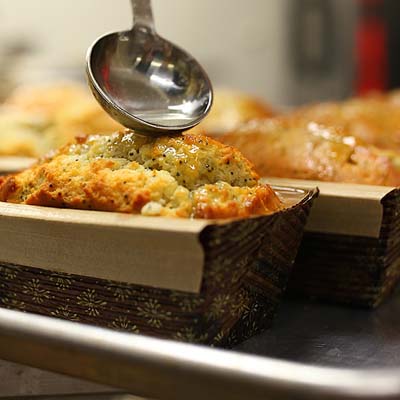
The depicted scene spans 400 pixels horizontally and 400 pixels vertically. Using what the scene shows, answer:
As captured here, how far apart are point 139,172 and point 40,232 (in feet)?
0.56

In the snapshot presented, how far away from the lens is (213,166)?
109 cm

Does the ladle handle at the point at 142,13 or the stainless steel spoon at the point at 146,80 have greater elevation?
the ladle handle at the point at 142,13

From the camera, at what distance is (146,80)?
1243 mm

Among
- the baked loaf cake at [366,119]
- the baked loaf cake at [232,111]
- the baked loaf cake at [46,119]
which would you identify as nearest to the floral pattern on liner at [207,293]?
the baked loaf cake at [366,119]

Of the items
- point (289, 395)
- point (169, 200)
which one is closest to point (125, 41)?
point (169, 200)

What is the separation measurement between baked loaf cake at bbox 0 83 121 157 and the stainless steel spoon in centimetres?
76

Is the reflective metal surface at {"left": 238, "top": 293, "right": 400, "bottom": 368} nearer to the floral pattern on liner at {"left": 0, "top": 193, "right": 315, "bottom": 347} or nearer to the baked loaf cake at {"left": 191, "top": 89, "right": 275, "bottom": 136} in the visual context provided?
the floral pattern on liner at {"left": 0, "top": 193, "right": 315, "bottom": 347}

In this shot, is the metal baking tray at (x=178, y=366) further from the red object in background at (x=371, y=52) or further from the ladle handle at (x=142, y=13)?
the red object in background at (x=371, y=52)

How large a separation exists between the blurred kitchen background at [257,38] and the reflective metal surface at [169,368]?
157 inches

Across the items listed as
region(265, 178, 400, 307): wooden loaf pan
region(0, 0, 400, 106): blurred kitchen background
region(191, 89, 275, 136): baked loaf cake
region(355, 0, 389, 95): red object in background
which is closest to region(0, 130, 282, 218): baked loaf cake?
region(265, 178, 400, 307): wooden loaf pan

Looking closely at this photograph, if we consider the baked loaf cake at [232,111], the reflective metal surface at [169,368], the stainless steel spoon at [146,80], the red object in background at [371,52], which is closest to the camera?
the reflective metal surface at [169,368]

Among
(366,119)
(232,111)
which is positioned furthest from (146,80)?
(232,111)

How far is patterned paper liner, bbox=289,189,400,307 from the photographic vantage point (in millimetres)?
1217

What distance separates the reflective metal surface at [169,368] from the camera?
2.29 ft
